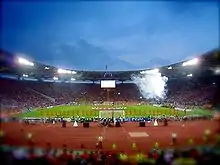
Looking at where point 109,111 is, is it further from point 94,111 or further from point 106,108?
point 94,111

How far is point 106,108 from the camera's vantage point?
4950 cm

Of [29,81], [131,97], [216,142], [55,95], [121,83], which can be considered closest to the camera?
[216,142]

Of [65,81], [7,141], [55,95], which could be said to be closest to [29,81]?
[55,95]

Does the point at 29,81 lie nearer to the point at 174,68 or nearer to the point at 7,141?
the point at 174,68

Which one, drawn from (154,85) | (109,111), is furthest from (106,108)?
(154,85)

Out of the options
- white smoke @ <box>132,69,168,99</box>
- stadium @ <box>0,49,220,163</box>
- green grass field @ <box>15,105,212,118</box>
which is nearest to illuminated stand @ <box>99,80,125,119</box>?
stadium @ <box>0,49,220,163</box>

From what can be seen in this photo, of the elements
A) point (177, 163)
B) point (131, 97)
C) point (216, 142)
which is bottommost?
point (177, 163)

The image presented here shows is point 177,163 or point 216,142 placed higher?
point 216,142

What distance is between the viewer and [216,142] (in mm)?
5539

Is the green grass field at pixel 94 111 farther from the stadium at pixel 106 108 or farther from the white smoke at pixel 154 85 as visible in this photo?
the white smoke at pixel 154 85

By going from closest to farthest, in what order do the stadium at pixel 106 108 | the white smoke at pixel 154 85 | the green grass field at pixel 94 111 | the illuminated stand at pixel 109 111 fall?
1. the stadium at pixel 106 108
2. the white smoke at pixel 154 85
3. the green grass field at pixel 94 111
4. the illuminated stand at pixel 109 111

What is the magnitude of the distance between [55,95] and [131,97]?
53.2 feet

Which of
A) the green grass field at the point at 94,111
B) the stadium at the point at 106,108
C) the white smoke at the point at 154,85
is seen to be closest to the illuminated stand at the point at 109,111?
the stadium at the point at 106,108

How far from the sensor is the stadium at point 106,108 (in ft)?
21.2
